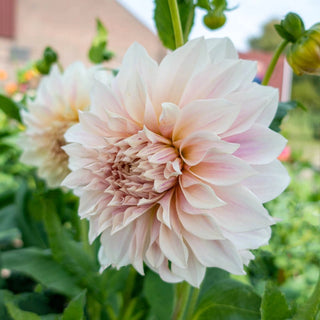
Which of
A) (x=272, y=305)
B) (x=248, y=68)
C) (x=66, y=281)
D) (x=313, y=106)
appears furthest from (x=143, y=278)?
(x=313, y=106)

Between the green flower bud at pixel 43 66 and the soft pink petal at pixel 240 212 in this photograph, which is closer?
the soft pink petal at pixel 240 212

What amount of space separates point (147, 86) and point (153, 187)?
0.08 m

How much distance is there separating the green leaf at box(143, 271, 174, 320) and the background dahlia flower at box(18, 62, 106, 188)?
0.17 meters

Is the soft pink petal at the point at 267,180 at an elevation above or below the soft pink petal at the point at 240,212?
above

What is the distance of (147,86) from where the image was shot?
0.29 meters

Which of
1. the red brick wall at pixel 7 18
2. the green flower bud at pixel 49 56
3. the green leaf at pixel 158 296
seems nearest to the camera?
the green leaf at pixel 158 296

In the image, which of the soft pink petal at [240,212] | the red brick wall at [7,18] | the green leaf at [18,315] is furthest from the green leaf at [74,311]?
the red brick wall at [7,18]

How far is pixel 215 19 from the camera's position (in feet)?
1.18

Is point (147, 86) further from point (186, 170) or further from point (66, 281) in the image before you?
point (66, 281)

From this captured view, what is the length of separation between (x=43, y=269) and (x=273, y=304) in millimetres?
305

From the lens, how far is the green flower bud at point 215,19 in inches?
14.1

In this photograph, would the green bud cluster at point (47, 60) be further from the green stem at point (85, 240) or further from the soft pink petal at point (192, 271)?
the soft pink petal at point (192, 271)

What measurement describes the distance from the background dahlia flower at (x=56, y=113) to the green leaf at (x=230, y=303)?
0.23 m

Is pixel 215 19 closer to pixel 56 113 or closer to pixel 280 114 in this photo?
pixel 280 114
